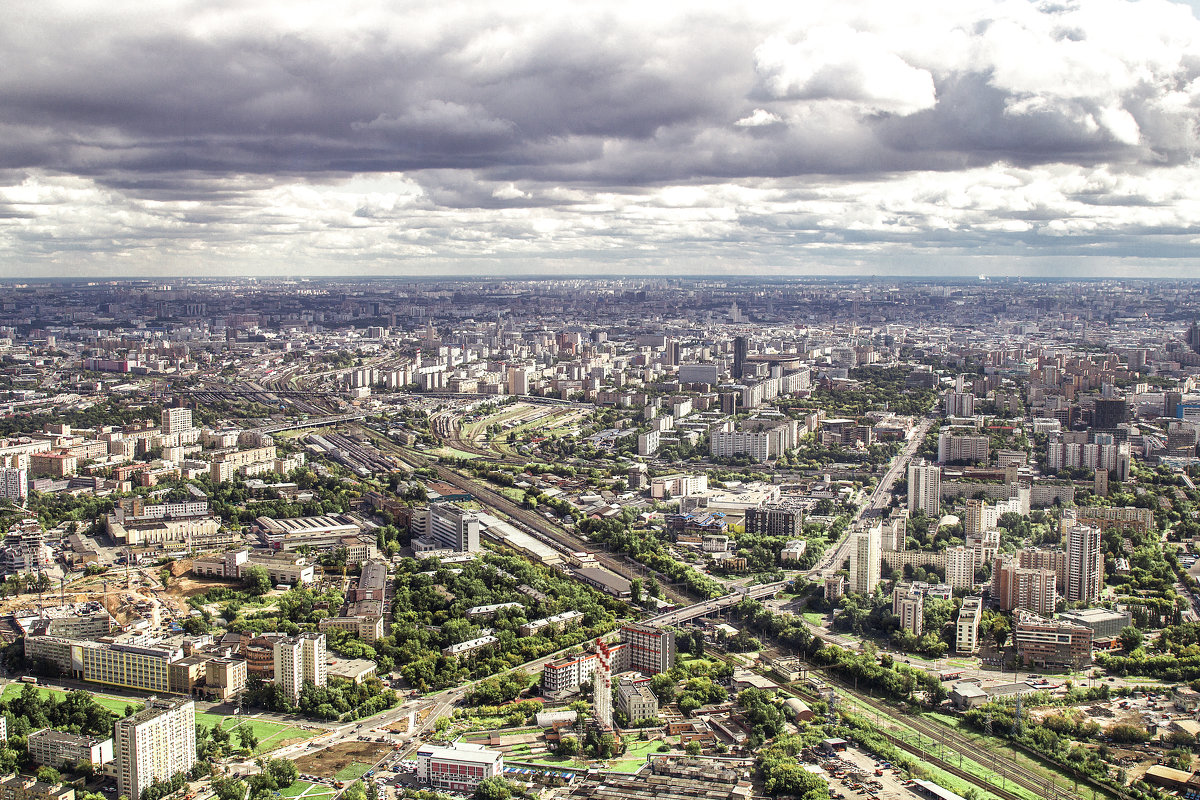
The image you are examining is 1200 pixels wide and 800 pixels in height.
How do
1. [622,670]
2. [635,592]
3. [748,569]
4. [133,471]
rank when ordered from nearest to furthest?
[622,670] → [635,592] → [748,569] → [133,471]

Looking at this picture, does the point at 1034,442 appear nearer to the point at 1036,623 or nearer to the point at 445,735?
the point at 1036,623

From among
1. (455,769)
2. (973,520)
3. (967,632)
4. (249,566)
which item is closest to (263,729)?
(455,769)

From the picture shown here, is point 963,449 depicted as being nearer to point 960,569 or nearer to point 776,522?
point 776,522

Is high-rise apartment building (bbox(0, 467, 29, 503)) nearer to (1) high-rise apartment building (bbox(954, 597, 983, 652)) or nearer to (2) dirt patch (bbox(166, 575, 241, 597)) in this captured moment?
(2) dirt patch (bbox(166, 575, 241, 597))

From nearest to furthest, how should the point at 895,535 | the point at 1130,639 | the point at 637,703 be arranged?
the point at 637,703
the point at 1130,639
the point at 895,535

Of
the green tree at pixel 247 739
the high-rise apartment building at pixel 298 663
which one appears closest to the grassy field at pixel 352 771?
the green tree at pixel 247 739

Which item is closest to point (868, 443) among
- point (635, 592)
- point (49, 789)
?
point (635, 592)
